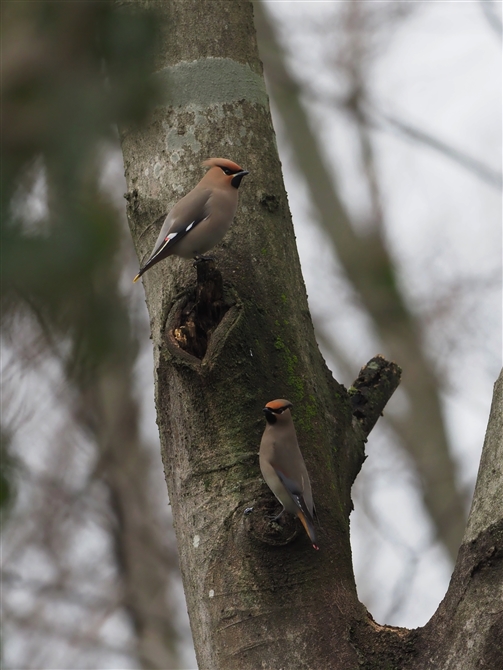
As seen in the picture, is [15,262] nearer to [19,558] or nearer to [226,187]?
[226,187]

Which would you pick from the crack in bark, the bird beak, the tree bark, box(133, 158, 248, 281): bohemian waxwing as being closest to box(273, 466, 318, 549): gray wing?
the crack in bark

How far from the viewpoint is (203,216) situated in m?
3.19

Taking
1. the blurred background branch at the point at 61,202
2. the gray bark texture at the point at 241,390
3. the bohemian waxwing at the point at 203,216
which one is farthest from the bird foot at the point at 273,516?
the bohemian waxwing at the point at 203,216

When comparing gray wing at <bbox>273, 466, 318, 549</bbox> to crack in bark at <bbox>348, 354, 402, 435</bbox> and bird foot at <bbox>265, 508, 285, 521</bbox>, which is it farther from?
crack in bark at <bbox>348, 354, 402, 435</bbox>

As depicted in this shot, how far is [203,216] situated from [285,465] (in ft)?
3.10

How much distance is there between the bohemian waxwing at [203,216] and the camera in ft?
10.3

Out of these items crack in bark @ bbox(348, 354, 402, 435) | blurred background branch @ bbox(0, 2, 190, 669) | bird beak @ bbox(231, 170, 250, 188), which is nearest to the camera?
blurred background branch @ bbox(0, 2, 190, 669)

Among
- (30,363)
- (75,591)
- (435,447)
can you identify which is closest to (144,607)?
(75,591)

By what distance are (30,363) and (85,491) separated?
8.00 meters

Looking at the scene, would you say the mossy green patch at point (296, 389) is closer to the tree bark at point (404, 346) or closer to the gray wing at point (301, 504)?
the gray wing at point (301, 504)

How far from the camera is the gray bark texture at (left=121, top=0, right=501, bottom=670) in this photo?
2.62m

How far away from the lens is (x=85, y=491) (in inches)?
384

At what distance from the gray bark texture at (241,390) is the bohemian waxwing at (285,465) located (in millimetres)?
39

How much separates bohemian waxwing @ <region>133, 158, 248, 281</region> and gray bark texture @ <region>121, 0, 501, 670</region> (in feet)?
0.22
